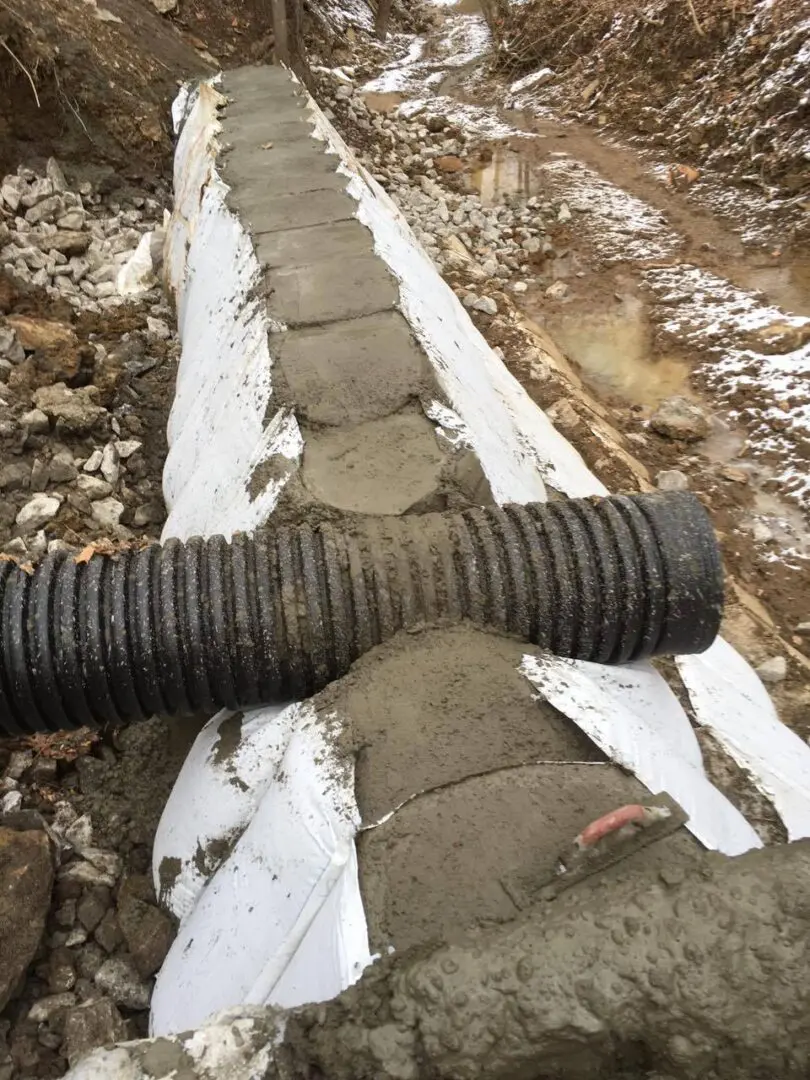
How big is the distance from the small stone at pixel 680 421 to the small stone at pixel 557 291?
1485mm

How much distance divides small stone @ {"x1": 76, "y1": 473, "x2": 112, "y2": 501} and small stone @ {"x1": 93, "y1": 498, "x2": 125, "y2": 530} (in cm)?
5

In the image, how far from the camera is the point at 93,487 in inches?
148

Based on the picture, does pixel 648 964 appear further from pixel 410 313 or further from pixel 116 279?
pixel 116 279

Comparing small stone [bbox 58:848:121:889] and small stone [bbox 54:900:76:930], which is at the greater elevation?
small stone [bbox 58:848:121:889]

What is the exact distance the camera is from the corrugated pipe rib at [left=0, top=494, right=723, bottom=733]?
2127 mm

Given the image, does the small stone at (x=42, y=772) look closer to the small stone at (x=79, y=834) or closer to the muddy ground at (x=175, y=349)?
the muddy ground at (x=175, y=349)

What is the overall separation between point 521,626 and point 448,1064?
1.13 m

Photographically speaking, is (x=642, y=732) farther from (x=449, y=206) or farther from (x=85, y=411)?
(x=449, y=206)

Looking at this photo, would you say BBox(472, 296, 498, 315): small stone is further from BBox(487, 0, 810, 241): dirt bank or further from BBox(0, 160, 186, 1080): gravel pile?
BBox(487, 0, 810, 241): dirt bank

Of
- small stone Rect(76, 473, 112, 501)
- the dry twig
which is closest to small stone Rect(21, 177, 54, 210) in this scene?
the dry twig

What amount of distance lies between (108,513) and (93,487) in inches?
7.2

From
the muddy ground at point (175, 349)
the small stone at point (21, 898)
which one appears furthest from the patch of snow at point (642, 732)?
the small stone at point (21, 898)

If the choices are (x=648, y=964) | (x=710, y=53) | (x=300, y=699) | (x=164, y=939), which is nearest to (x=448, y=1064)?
(x=648, y=964)

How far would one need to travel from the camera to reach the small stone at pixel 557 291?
6078 millimetres
